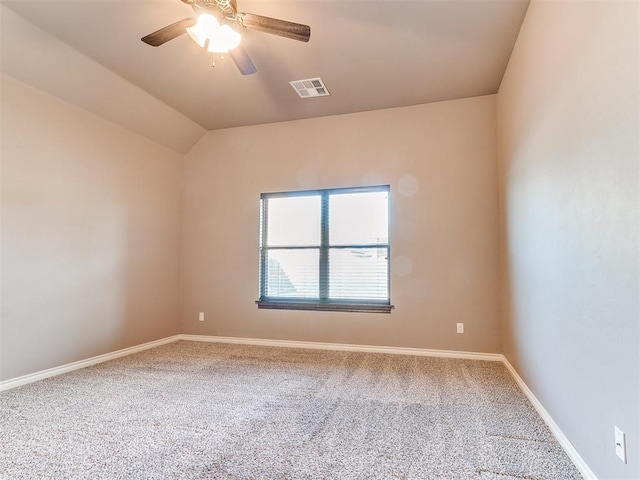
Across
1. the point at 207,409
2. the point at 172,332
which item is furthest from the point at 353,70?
the point at 172,332

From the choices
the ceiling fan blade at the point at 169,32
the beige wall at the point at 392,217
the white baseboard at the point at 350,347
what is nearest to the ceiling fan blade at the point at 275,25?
the ceiling fan blade at the point at 169,32

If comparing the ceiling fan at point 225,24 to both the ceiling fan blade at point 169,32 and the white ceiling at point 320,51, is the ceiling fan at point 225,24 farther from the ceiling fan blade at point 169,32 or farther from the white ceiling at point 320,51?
the white ceiling at point 320,51

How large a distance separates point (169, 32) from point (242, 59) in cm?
53

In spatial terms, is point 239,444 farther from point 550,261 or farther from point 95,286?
point 95,286

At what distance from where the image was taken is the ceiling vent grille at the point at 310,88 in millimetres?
3701

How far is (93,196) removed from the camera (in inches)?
153

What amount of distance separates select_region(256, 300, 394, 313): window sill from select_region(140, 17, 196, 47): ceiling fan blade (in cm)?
315

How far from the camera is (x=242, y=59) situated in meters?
2.70

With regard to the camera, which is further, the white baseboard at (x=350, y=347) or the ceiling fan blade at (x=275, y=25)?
the white baseboard at (x=350, y=347)

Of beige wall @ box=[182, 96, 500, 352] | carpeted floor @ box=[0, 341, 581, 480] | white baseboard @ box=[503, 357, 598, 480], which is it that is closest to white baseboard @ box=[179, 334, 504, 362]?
beige wall @ box=[182, 96, 500, 352]

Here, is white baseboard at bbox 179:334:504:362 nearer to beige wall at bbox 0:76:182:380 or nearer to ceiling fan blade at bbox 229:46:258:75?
beige wall at bbox 0:76:182:380

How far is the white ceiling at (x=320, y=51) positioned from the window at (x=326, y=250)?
3.80 feet

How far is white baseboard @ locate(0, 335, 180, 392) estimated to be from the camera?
→ 10.1 ft

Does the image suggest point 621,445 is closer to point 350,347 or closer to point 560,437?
point 560,437
